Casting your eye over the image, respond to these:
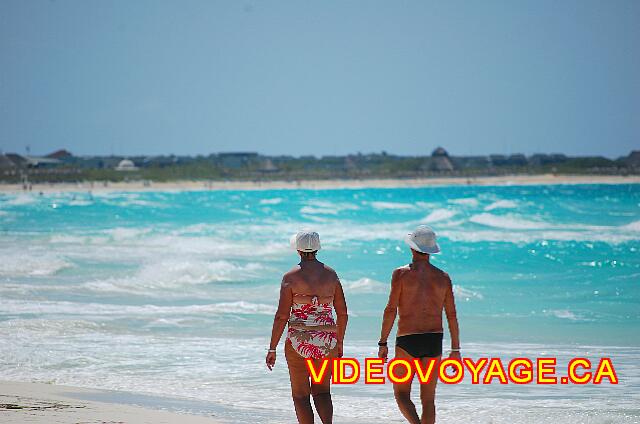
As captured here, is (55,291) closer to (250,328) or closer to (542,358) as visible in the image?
(250,328)

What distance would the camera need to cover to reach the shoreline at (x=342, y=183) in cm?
11988

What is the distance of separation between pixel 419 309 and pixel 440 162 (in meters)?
145

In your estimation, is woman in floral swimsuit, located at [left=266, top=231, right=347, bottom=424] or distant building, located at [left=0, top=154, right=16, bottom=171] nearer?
woman in floral swimsuit, located at [left=266, top=231, right=347, bottom=424]

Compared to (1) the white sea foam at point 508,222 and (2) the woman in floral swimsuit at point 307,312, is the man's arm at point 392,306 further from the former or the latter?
(1) the white sea foam at point 508,222

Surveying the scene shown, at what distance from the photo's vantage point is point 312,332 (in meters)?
5.70

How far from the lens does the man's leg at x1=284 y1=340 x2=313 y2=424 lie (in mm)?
5730

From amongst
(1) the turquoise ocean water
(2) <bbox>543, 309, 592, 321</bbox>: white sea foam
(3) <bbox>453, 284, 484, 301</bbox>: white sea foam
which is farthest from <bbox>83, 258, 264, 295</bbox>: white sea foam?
(2) <bbox>543, 309, 592, 321</bbox>: white sea foam

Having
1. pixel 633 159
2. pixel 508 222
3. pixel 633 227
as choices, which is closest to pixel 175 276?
pixel 633 227

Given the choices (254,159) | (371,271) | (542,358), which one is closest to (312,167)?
(254,159)

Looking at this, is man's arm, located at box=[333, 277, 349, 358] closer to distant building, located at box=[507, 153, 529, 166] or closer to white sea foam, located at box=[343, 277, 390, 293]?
white sea foam, located at box=[343, 277, 390, 293]

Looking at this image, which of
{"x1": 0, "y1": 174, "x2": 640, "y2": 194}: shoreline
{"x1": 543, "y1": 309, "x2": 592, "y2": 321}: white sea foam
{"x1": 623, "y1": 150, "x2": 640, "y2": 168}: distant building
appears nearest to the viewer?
{"x1": 543, "y1": 309, "x2": 592, "y2": 321}: white sea foam

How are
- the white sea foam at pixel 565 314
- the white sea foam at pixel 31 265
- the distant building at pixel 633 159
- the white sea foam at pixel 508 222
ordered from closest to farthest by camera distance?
1. the white sea foam at pixel 565 314
2. the white sea foam at pixel 31 265
3. the white sea foam at pixel 508 222
4. the distant building at pixel 633 159

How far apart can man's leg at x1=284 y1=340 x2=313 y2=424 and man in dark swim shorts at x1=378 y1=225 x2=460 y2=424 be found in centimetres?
45

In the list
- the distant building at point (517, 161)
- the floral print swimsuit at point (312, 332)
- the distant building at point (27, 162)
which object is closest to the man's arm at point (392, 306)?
the floral print swimsuit at point (312, 332)
